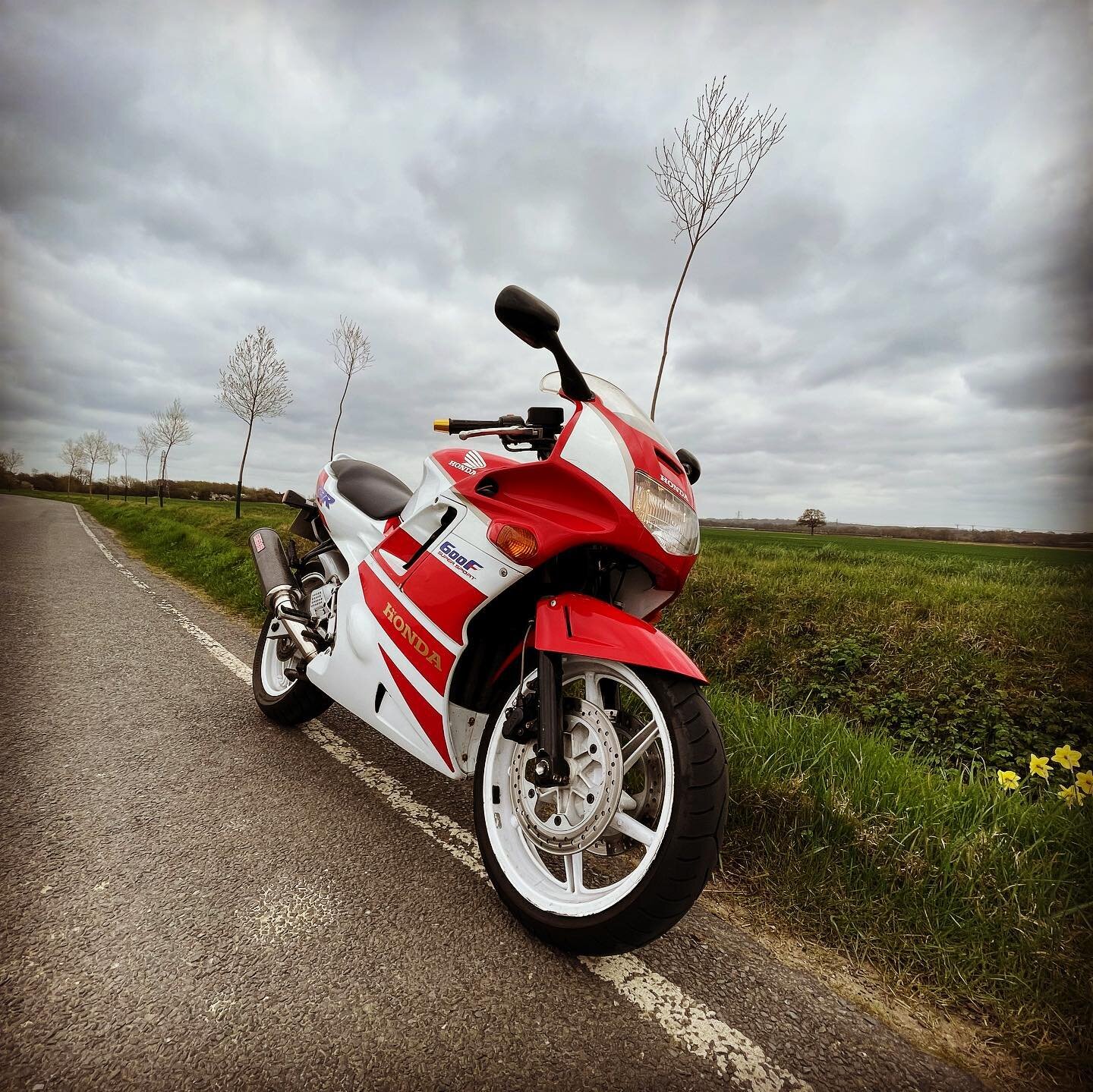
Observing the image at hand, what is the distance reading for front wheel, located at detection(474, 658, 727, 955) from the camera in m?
1.56

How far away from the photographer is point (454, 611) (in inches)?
83.0

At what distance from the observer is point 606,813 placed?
1.74m

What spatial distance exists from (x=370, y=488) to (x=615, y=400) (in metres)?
1.59

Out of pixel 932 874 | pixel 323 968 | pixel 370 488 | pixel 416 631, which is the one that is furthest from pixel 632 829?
pixel 370 488

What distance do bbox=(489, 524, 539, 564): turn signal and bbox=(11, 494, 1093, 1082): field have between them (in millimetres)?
1367

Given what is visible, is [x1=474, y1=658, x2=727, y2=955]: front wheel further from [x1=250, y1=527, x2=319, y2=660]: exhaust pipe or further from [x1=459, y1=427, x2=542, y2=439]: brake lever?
[x1=250, y1=527, x2=319, y2=660]: exhaust pipe

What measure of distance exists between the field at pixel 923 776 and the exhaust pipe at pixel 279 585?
82.6 inches

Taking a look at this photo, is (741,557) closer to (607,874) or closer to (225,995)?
(607,874)

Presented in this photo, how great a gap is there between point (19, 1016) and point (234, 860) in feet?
2.22

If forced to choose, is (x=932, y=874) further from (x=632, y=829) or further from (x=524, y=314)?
(x=524, y=314)

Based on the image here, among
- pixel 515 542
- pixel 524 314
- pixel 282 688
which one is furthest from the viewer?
pixel 282 688

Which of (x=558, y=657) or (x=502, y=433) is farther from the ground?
(x=502, y=433)

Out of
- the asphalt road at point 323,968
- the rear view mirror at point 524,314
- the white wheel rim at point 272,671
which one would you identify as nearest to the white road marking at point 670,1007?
the asphalt road at point 323,968

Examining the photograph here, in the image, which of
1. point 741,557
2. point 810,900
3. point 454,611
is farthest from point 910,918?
point 741,557
